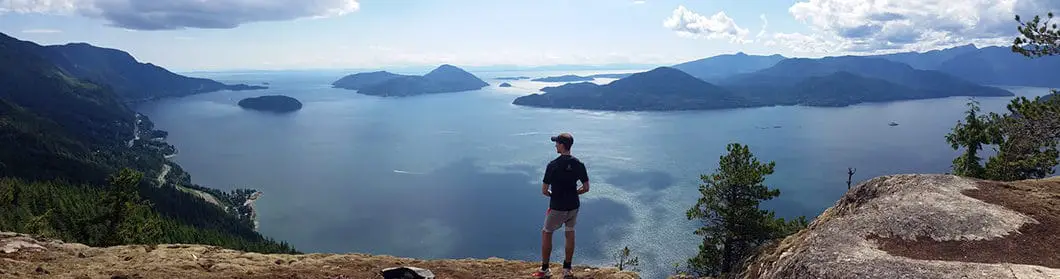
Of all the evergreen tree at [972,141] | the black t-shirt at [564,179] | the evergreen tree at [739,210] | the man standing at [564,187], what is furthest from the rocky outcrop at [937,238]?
the evergreen tree at [972,141]

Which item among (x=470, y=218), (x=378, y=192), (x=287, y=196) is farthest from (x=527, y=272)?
(x=287, y=196)

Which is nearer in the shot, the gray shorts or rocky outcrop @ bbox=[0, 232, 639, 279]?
the gray shorts

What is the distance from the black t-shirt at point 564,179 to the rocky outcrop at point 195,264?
2.44m

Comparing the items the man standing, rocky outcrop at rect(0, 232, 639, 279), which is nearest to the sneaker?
the man standing

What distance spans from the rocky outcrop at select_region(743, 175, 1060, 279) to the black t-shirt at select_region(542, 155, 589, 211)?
470 centimetres

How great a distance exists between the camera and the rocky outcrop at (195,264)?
535 inches

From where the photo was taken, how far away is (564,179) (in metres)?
13.0

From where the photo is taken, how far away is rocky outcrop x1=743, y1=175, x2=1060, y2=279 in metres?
9.54

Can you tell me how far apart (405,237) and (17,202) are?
78.4 m

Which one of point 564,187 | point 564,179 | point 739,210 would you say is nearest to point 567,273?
point 564,187

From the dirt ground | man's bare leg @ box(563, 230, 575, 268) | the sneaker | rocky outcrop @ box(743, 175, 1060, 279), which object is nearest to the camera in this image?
rocky outcrop @ box(743, 175, 1060, 279)

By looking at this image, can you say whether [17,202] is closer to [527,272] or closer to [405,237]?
[405,237]

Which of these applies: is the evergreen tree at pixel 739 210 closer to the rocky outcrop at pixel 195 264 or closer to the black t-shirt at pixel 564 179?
the rocky outcrop at pixel 195 264

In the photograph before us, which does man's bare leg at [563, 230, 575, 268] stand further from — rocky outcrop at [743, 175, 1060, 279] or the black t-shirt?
rocky outcrop at [743, 175, 1060, 279]
